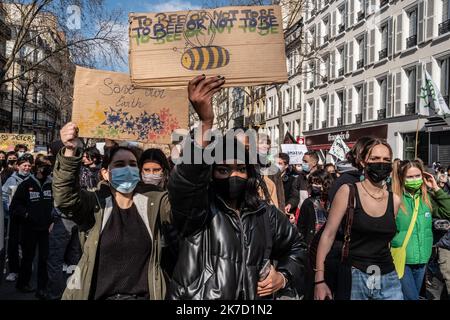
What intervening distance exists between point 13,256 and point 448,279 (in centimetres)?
612

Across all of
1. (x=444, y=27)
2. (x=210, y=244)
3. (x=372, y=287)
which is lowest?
(x=372, y=287)

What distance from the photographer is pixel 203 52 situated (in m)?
3.91

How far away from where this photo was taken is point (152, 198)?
3.20 meters

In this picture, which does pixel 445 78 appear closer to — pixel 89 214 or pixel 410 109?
pixel 410 109

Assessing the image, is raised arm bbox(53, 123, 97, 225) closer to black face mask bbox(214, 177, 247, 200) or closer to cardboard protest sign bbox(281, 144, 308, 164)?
black face mask bbox(214, 177, 247, 200)

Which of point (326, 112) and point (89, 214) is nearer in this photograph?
point (89, 214)

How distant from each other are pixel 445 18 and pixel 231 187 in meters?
24.1

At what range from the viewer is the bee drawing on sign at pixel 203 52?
3906mm

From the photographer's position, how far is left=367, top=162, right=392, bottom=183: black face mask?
4016 mm

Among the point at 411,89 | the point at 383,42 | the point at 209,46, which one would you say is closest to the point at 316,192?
the point at 209,46

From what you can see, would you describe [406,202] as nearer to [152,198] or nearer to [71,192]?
[152,198]

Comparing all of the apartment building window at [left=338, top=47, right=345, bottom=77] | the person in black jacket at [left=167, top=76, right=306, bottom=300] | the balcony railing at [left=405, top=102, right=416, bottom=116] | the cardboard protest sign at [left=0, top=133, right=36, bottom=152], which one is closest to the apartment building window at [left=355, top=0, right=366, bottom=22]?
the apartment building window at [left=338, top=47, right=345, bottom=77]

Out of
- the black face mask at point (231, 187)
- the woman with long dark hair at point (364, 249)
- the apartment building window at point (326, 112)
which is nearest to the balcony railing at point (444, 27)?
the apartment building window at point (326, 112)

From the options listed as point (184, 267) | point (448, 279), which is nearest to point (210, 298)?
point (184, 267)
